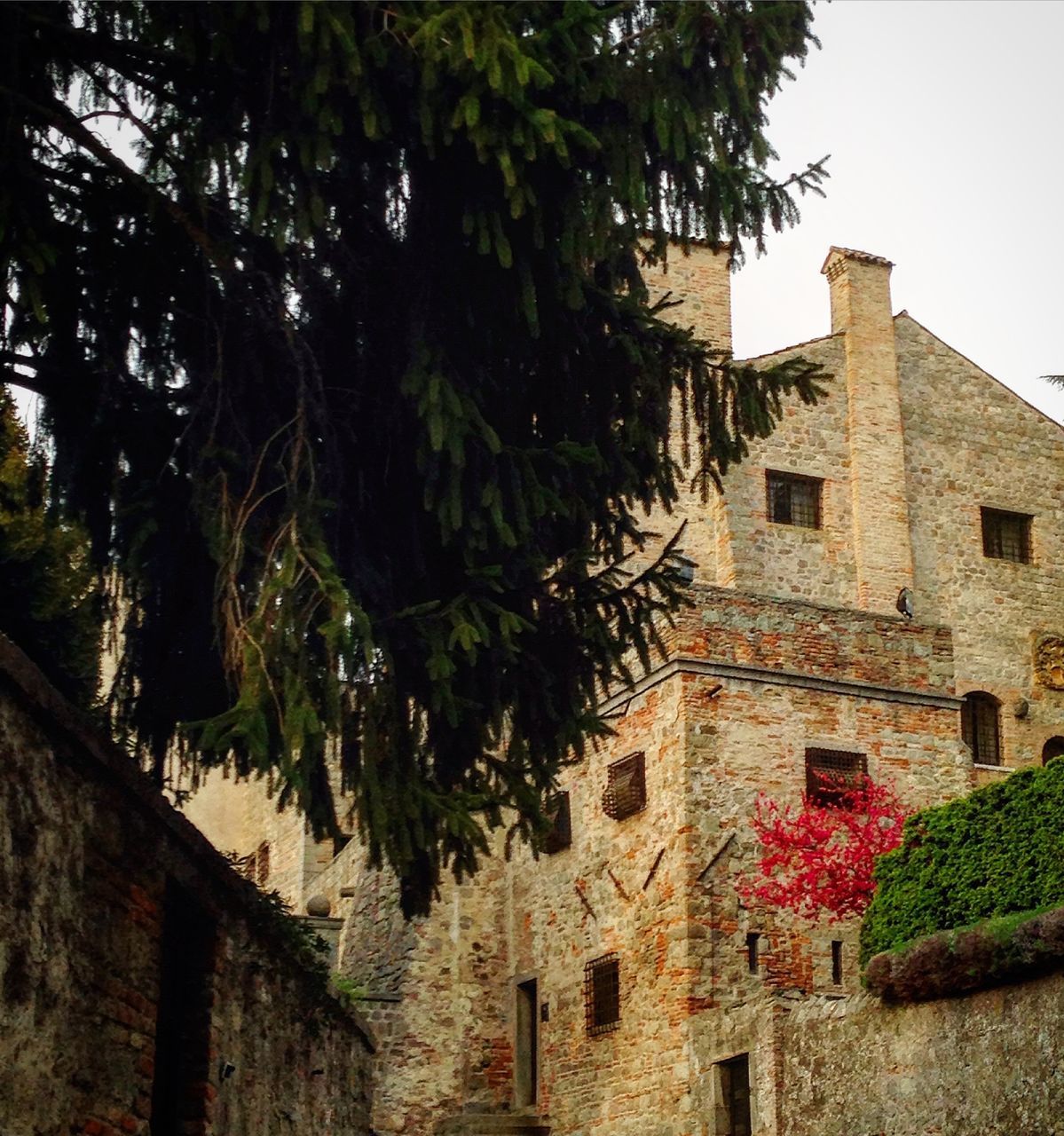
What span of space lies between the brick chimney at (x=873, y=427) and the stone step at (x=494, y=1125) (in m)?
9.00

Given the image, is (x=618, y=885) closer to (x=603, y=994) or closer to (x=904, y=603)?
(x=603, y=994)

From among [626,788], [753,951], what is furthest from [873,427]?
[753,951]

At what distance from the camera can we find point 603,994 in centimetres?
2228

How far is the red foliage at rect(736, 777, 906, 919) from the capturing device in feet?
67.1

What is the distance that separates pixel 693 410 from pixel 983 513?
20.0 metres

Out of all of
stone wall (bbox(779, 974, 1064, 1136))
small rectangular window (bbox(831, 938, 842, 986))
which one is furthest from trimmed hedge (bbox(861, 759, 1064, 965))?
small rectangular window (bbox(831, 938, 842, 986))

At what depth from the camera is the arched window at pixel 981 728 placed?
90.9 ft

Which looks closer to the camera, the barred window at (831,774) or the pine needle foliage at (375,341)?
the pine needle foliage at (375,341)

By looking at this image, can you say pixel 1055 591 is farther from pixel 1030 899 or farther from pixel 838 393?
pixel 1030 899

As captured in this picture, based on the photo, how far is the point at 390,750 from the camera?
9078 mm

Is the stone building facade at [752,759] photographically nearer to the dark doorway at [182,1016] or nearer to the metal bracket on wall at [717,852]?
the metal bracket on wall at [717,852]

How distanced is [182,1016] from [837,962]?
1266cm

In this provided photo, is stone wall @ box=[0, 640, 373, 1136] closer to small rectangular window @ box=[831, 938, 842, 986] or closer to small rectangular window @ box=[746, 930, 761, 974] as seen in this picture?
small rectangular window @ box=[746, 930, 761, 974]

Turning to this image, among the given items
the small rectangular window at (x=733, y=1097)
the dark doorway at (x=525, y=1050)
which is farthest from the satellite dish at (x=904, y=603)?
the small rectangular window at (x=733, y=1097)
